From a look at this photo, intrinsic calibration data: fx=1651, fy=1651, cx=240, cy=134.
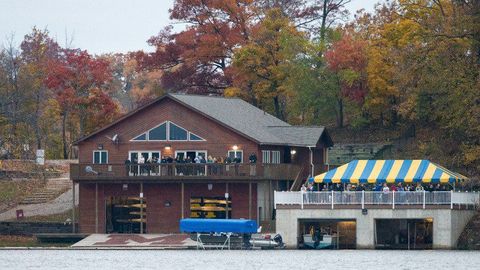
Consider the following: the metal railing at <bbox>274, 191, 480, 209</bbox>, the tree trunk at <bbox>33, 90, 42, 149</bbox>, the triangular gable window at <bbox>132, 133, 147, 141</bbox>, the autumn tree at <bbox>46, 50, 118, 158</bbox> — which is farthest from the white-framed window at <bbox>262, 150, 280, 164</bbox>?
the tree trunk at <bbox>33, 90, 42, 149</bbox>

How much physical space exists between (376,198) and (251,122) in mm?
15213

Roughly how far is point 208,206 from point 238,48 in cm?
2241

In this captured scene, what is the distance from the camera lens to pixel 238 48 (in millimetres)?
114438

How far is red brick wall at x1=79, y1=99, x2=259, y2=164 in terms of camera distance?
9531 centimetres

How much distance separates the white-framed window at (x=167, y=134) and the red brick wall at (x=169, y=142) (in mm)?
194

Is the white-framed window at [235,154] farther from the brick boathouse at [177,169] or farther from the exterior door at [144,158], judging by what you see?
the exterior door at [144,158]

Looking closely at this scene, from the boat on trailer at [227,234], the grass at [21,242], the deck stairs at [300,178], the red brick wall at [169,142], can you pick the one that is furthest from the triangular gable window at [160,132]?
the boat on trailer at [227,234]

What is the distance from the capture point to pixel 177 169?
93938 mm

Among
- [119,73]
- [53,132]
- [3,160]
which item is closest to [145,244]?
[3,160]

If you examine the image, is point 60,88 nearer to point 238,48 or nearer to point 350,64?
point 238,48

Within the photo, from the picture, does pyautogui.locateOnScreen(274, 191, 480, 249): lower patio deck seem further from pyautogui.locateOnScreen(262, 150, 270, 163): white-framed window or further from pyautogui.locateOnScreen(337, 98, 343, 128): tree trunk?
pyautogui.locateOnScreen(337, 98, 343, 128): tree trunk

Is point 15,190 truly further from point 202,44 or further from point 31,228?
point 202,44

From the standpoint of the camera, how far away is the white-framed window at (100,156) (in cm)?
9738

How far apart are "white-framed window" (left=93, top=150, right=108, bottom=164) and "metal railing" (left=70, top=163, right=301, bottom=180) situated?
2.34 m
